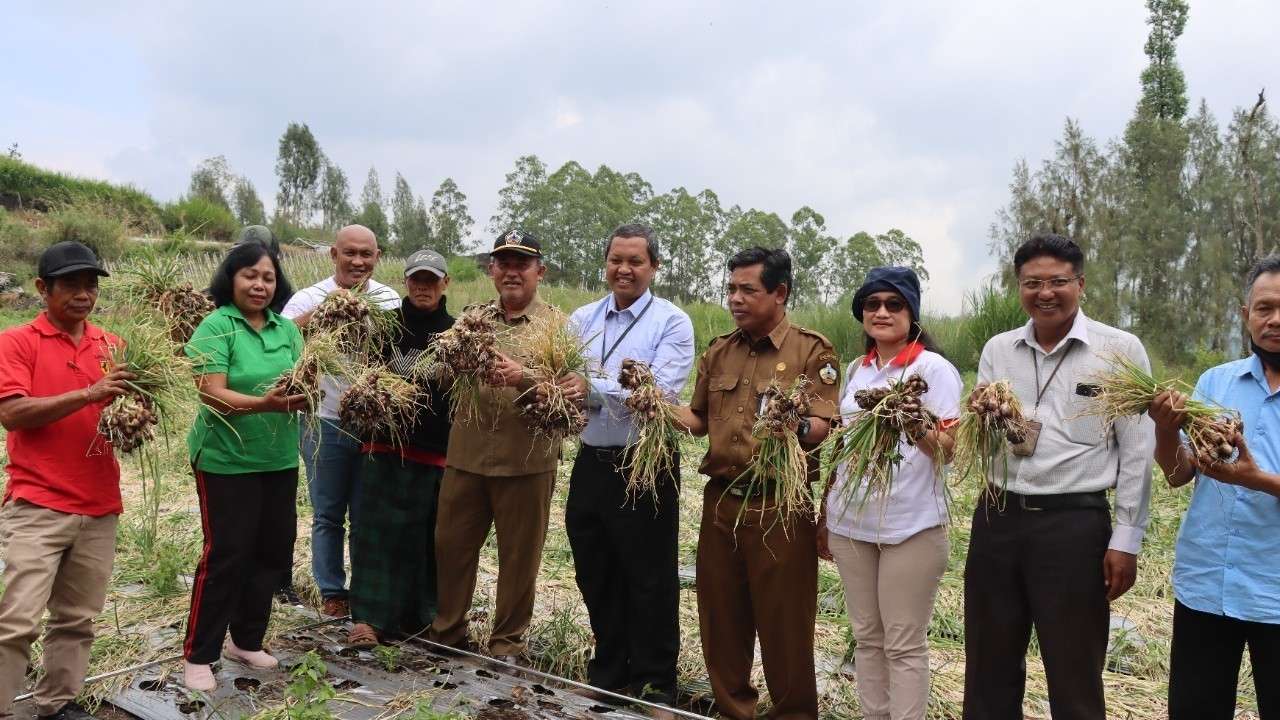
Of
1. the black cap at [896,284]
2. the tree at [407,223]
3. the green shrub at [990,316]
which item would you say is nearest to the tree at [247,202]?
the tree at [407,223]

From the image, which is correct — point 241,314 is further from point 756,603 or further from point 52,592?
point 756,603

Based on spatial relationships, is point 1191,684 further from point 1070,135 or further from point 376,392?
point 1070,135

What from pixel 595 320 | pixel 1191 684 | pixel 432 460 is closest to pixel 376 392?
pixel 432 460

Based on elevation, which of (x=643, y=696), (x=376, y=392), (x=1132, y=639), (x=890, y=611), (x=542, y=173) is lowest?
(x=643, y=696)

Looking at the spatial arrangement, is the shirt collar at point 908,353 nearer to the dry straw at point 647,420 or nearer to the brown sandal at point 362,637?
the dry straw at point 647,420

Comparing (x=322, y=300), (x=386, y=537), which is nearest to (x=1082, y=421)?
(x=386, y=537)

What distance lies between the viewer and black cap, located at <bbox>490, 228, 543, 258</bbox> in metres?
4.04

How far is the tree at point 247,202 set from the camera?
3716 centimetres

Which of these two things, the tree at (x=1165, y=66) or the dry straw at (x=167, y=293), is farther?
the tree at (x=1165, y=66)

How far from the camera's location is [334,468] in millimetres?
4609

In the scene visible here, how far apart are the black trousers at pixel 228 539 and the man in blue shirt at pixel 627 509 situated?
130cm

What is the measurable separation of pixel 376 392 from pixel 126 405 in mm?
924

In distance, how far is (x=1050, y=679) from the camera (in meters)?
2.88

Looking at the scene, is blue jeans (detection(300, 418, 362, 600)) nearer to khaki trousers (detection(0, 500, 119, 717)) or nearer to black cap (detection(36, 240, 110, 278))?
khaki trousers (detection(0, 500, 119, 717))
